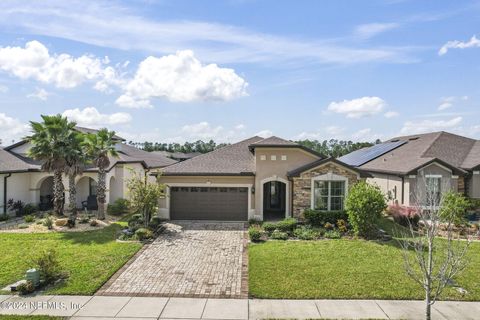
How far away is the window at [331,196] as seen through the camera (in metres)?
20.4

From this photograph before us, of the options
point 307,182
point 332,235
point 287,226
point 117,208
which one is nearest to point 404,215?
point 332,235

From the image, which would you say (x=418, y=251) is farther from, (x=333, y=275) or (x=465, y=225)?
(x=465, y=225)

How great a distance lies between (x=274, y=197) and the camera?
85.1 feet

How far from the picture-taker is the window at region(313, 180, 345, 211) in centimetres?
2038

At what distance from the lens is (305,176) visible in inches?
804

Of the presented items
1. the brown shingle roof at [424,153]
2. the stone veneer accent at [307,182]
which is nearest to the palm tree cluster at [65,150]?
the stone veneer accent at [307,182]

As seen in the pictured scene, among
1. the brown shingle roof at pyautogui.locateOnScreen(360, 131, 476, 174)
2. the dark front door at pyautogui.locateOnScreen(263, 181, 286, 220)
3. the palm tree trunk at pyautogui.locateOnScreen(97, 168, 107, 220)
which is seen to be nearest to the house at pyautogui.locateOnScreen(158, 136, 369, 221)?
the dark front door at pyautogui.locateOnScreen(263, 181, 286, 220)

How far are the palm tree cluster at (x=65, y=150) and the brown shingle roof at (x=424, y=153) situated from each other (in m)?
19.5

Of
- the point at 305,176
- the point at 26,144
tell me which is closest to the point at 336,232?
the point at 305,176

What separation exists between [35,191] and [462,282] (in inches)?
1038

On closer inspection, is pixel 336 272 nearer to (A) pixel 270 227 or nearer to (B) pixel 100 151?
(A) pixel 270 227

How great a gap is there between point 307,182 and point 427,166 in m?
8.37

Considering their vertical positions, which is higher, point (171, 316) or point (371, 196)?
point (371, 196)

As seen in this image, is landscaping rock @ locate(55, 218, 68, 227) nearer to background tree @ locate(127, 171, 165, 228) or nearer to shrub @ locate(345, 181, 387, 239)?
background tree @ locate(127, 171, 165, 228)
